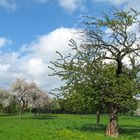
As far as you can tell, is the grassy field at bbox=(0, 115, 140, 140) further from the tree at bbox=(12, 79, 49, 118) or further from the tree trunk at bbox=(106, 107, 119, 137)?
the tree at bbox=(12, 79, 49, 118)

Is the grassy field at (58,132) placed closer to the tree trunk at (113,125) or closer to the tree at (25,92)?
the tree trunk at (113,125)

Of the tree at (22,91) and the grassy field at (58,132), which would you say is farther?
the tree at (22,91)

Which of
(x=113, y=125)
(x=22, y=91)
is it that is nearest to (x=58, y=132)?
(x=113, y=125)

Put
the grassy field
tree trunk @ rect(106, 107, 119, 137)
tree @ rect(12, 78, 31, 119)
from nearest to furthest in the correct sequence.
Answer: the grassy field < tree trunk @ rect(106, 107, 119, 137) < tree @ rect(12, 78, 31, 119)

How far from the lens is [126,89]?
36469 millimetres

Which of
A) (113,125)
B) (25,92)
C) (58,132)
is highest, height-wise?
(25,92)

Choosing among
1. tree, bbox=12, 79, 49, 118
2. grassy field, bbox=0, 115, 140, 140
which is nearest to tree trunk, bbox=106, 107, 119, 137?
grassy field, bbox=0, 115, 140, 140

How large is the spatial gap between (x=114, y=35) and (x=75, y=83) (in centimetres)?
561

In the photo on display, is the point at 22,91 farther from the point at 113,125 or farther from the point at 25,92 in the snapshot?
the point at 113,125

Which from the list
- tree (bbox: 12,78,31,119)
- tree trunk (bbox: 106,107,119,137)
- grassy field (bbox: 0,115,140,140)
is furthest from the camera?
tree (bbox: 12,78,31,119)

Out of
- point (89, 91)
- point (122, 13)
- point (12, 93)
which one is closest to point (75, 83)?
point (89, 91)

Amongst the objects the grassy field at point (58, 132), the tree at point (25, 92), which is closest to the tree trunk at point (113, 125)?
the grassy field at point (58, 132)

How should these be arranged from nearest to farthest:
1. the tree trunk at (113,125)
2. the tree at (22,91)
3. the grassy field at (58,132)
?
the grassy field at (58,132) → the tree trunk at (113,125) → the tree at (22,91)

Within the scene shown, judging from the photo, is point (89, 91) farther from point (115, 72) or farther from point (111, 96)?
point (115, 72)
